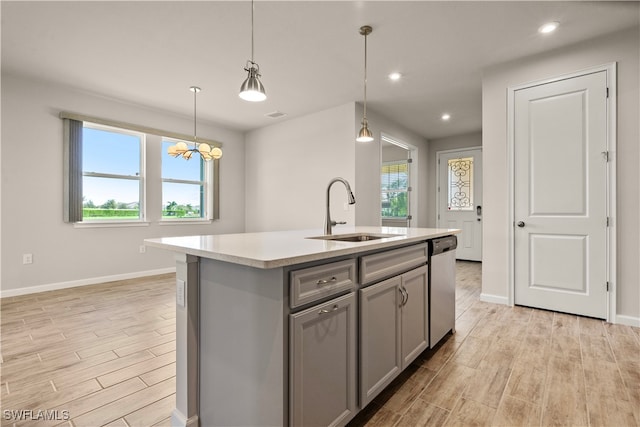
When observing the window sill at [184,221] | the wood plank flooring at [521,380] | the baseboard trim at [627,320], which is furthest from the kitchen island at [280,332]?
the window sill at [184,221]

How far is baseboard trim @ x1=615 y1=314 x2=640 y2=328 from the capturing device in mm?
2701

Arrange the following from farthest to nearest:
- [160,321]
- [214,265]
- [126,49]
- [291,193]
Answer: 1. [291,193]
2. [126,49]
3. [160,321]
4. [214,265]

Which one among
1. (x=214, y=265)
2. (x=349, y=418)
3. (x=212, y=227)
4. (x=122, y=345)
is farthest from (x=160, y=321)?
(x=212, y=227)

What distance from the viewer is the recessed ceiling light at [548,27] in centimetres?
266

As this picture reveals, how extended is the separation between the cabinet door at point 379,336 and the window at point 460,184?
211 inches

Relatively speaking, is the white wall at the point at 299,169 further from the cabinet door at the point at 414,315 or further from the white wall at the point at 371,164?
the cabinet door at the point at 414,315

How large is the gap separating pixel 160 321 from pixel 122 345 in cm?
52

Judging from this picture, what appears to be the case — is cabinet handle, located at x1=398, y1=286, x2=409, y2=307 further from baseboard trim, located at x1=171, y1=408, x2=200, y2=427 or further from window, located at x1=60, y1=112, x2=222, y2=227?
window, located at x1=60, y1=112, x2=222, y2=227

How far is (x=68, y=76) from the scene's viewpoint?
145 inches

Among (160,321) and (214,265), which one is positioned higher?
(214,265)

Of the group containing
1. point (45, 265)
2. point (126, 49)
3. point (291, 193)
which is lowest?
point (45, 265)

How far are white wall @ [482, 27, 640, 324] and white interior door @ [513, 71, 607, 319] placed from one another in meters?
0.11

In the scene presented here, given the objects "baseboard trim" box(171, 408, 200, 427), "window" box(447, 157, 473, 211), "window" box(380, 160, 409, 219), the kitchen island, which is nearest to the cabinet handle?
the kitchen island

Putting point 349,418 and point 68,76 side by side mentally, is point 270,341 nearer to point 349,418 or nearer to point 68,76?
point 349,418
